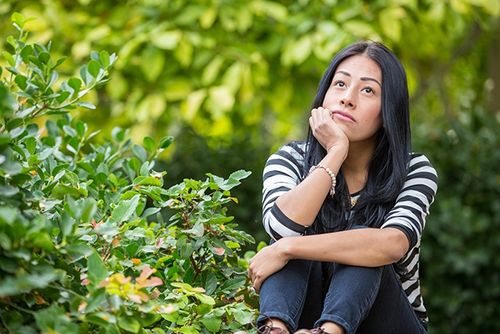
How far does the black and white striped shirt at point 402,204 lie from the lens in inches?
109

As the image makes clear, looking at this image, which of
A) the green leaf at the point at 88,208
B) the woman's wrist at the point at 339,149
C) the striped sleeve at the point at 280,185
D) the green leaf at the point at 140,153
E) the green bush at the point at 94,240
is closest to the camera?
the green bush at the point at 94,240

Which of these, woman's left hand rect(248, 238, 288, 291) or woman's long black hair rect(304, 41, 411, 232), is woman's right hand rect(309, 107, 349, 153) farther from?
woman's left hand rect(248, 238, 288, 291)

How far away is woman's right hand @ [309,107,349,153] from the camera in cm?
291

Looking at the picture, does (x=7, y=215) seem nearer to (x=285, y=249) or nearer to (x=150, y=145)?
(x=285, y=249)

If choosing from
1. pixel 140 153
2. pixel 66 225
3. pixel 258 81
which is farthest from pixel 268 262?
pixel 258 81

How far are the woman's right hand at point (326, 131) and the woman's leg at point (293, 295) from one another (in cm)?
40

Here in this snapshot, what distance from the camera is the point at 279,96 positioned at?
572 centimetres

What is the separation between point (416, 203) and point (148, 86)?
2800 mm

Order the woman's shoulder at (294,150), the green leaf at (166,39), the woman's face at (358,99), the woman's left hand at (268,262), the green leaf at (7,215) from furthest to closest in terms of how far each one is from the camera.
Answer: the green leaf at (166,39)
the woman's shoulder at (294,150)
the woman's face at (358,99)
the woman's left hand at (268,262)
the green leaf at (7,215)

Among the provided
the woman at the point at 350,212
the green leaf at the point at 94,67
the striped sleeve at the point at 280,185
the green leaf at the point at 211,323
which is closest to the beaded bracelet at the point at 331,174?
the woman at the point at 350,212

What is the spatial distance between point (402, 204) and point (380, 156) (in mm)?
266

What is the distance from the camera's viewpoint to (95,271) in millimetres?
2061

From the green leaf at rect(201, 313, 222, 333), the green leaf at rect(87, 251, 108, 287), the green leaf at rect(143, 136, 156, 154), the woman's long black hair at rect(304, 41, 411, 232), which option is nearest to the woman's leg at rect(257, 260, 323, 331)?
the green leaf at rect(201, 313, 222, 333)

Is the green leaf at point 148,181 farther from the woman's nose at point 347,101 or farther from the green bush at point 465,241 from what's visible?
the green bush at point 465,241
